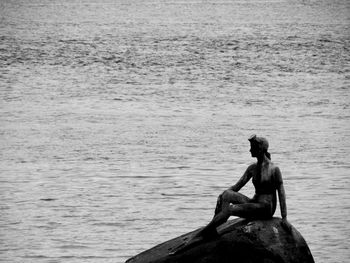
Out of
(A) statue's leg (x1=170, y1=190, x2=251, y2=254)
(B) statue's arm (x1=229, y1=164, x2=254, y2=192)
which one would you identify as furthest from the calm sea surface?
(B) statue's arm (x1=229, y1=164, x2=254, y2=192)

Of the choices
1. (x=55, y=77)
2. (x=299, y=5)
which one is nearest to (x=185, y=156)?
(x=55, y=77)

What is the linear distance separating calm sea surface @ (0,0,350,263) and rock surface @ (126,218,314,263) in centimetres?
A: 299

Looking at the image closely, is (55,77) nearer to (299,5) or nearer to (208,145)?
(208,145)

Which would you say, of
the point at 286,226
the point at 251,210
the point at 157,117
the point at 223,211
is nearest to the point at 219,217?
the point at 223,211

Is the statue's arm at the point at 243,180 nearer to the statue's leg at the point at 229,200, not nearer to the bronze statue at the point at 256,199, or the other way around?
the bronze statue at the point at 256,199

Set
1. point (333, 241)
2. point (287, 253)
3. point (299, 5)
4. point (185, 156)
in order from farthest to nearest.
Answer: point (299, 5), point (185, 156), point (333, 241), point (287, 253)

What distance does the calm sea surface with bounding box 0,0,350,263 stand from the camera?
1612 cm

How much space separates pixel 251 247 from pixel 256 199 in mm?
572

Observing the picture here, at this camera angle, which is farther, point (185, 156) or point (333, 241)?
point (185, 156)

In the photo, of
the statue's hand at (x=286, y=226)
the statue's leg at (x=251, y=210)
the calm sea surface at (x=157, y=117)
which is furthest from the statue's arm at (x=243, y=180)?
the calm sea surface at (x=157, y=117)

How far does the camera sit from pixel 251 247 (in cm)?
1116

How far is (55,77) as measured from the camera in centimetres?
A: 2911

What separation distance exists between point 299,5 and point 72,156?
21.7 metres

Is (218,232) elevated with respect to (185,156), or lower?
elevated
